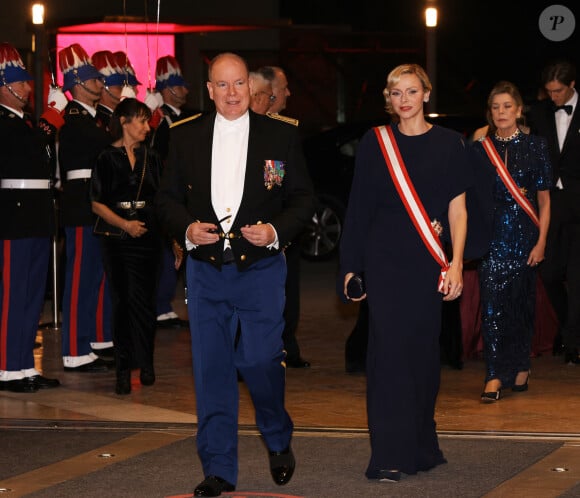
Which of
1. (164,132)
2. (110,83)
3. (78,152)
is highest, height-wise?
(110,83)

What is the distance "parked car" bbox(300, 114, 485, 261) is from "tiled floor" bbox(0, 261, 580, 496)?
655 centimetres

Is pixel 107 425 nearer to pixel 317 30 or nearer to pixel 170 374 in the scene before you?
pixel 170 374

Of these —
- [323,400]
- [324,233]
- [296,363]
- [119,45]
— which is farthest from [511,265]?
[119,45]

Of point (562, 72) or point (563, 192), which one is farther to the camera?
point (563, 192)

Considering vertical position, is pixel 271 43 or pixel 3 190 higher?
pixel 271 43

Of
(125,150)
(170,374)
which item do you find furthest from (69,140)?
(170,374)

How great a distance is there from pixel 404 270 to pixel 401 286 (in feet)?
0.25

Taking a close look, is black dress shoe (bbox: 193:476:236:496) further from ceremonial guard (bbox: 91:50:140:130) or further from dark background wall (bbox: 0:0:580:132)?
dark background wall (bbox: 0:0:580:132)

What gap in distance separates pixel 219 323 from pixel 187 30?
14888 mm

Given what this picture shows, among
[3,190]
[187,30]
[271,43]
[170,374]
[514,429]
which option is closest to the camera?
[514,429]

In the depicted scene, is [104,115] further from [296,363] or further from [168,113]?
[296,363]

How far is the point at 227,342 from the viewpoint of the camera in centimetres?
686

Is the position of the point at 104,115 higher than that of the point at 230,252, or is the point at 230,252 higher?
the point at 104,115

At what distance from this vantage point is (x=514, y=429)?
8.27m
